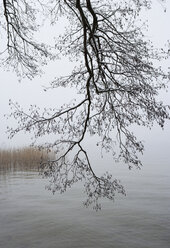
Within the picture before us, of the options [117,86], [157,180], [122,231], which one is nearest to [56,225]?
[122,231]

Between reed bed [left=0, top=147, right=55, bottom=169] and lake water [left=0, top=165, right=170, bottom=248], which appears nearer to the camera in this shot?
lake water [left=0, top=165, right=170, bottom=248]

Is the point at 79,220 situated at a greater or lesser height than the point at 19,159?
lesser

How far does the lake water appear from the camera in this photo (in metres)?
8.47

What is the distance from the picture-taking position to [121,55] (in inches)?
241

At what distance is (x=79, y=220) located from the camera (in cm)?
1073

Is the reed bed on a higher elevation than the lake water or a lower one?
higher

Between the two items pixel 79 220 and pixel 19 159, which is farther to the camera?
pixel 19 159

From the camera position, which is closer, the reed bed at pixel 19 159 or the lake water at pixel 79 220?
the lake water at pixel 79 220

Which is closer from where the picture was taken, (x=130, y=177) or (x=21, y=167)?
(x=130, y=177)

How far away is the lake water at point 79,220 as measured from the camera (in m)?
8.47

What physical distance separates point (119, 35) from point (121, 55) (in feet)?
1.36

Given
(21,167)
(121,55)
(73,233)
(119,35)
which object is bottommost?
(73,233)

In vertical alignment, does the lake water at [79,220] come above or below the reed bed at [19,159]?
below

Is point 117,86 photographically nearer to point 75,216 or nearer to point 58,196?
point 75,216
